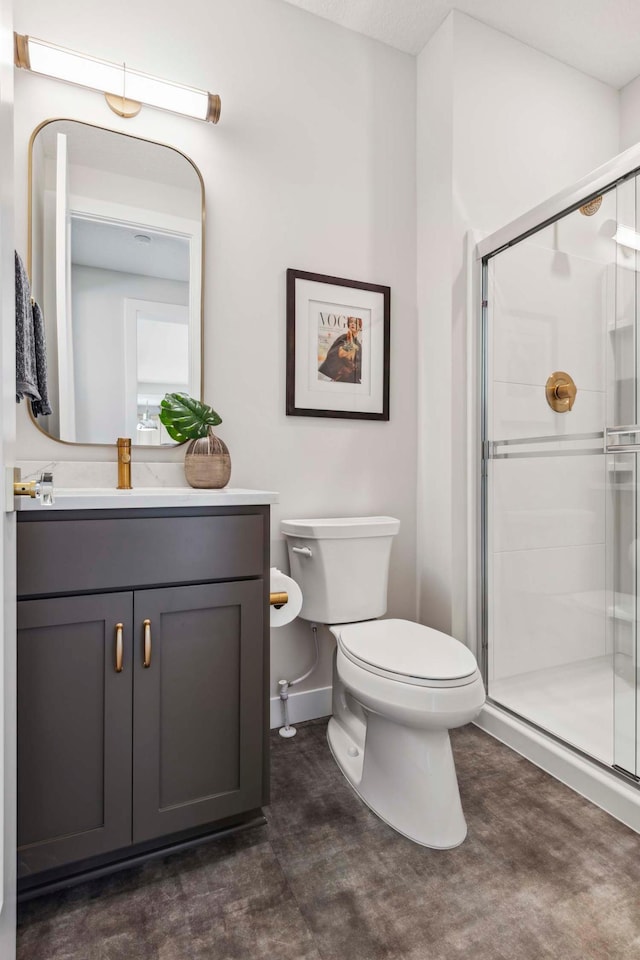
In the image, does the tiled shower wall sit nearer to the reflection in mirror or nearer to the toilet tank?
the toilet tank

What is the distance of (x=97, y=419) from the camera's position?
167cm

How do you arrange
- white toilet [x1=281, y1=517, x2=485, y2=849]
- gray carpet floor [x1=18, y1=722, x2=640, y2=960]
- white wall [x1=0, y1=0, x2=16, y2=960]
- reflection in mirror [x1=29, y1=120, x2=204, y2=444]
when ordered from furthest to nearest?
reflection in mirror [x1=29, y1=120, x2=204, y2=444] < white toilet [x1=281, y1=517, x2=485, y2=849] < gray carpet floor [x1=18, y1=722, x2=640, y2=960] < white wall [x1=0, y1=0, x2=16, y2=960]

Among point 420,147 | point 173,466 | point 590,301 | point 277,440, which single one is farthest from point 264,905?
point 420,147

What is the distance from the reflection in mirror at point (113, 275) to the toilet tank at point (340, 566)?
0.58 metres

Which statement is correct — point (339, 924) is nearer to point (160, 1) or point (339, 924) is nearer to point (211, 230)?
point (211, 230)

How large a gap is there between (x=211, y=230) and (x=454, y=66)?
1149mm

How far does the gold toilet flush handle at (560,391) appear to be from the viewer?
1810 millimetres

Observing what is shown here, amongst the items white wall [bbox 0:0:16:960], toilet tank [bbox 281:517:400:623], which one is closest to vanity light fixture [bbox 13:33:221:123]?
white wall [bbox 0:0:16:960]

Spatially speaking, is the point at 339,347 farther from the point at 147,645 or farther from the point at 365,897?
the point at 365,897

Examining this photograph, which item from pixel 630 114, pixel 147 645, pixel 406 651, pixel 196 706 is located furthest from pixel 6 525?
pixel 630 114

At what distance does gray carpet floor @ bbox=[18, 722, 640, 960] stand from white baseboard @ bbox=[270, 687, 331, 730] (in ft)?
1.48

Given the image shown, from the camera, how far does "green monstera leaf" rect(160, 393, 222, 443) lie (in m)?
1.70

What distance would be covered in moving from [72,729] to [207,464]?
2.63 ft

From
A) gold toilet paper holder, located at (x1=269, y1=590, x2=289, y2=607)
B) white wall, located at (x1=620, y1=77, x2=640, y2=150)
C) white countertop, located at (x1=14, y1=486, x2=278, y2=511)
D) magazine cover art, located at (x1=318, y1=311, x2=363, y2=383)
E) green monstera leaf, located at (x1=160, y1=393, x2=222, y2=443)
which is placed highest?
white wall, located at (x1=620, y1=77, x2=640, y2=150)
